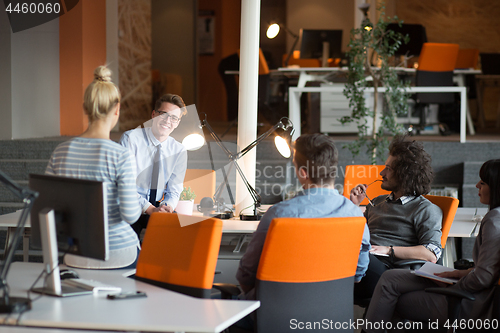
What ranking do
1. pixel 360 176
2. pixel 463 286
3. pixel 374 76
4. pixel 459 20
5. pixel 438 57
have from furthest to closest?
pixel 459 20 → pixel 438 57 → pixel 374 76 → pixel 360 176 → pixel 463 286

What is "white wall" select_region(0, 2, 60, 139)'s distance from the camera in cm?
598

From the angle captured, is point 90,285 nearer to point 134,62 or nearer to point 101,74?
point 101,74

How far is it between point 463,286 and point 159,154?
1992mm

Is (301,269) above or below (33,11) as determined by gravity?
below

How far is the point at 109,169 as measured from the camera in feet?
6.63

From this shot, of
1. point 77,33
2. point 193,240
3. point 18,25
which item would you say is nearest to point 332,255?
point 193,240

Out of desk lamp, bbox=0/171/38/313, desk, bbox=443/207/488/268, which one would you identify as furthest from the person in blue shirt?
desk, bbox=443/207/488/268

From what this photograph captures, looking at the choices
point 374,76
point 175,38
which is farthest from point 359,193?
point 175,38

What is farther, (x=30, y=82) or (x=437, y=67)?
(x=437, y=67)

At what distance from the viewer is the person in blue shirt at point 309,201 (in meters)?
2.00

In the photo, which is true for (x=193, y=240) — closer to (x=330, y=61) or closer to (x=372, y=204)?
(x=372, y=204)

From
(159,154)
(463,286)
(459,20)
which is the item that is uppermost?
(459,20)

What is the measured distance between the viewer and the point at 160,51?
1088 cm

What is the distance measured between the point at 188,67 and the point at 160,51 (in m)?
0.75
